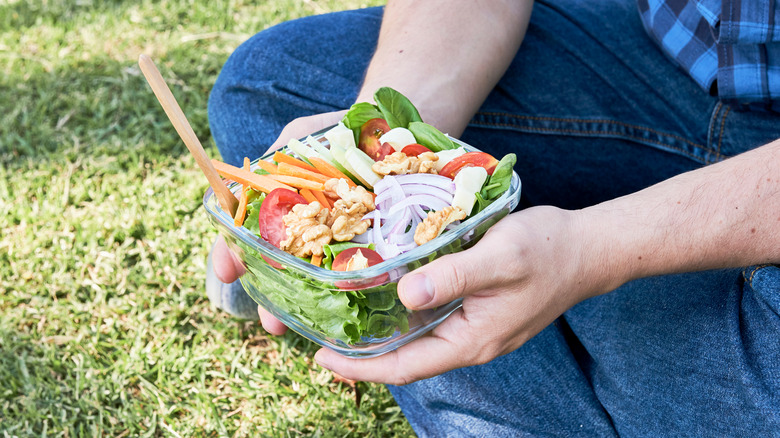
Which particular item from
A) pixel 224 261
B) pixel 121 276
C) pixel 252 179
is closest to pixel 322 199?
pixel 252 179

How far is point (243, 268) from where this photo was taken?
3.97 feet

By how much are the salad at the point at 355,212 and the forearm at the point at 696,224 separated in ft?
0.83

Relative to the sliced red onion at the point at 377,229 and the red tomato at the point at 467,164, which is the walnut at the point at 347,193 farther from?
the red tomato at the point at 467,164

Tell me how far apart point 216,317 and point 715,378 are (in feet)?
4.45

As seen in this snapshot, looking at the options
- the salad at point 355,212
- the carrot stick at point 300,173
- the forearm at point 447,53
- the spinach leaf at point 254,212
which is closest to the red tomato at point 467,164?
the salad at point 355,212

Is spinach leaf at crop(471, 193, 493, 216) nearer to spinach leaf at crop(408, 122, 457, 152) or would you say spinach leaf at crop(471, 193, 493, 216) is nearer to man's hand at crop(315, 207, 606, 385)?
man's hand at crop(315, 207, 606, 385)

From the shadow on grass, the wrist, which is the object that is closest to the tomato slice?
the wrist

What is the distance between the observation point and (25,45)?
3.28 meters

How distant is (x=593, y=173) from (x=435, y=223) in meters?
0.93

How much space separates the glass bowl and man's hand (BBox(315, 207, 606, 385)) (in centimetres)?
2

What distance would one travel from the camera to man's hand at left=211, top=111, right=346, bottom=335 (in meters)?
1.30

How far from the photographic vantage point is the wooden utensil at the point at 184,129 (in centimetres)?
97

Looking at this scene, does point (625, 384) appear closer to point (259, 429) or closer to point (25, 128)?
point (259, 429)

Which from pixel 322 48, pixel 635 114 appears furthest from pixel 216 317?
pixel 635 114
